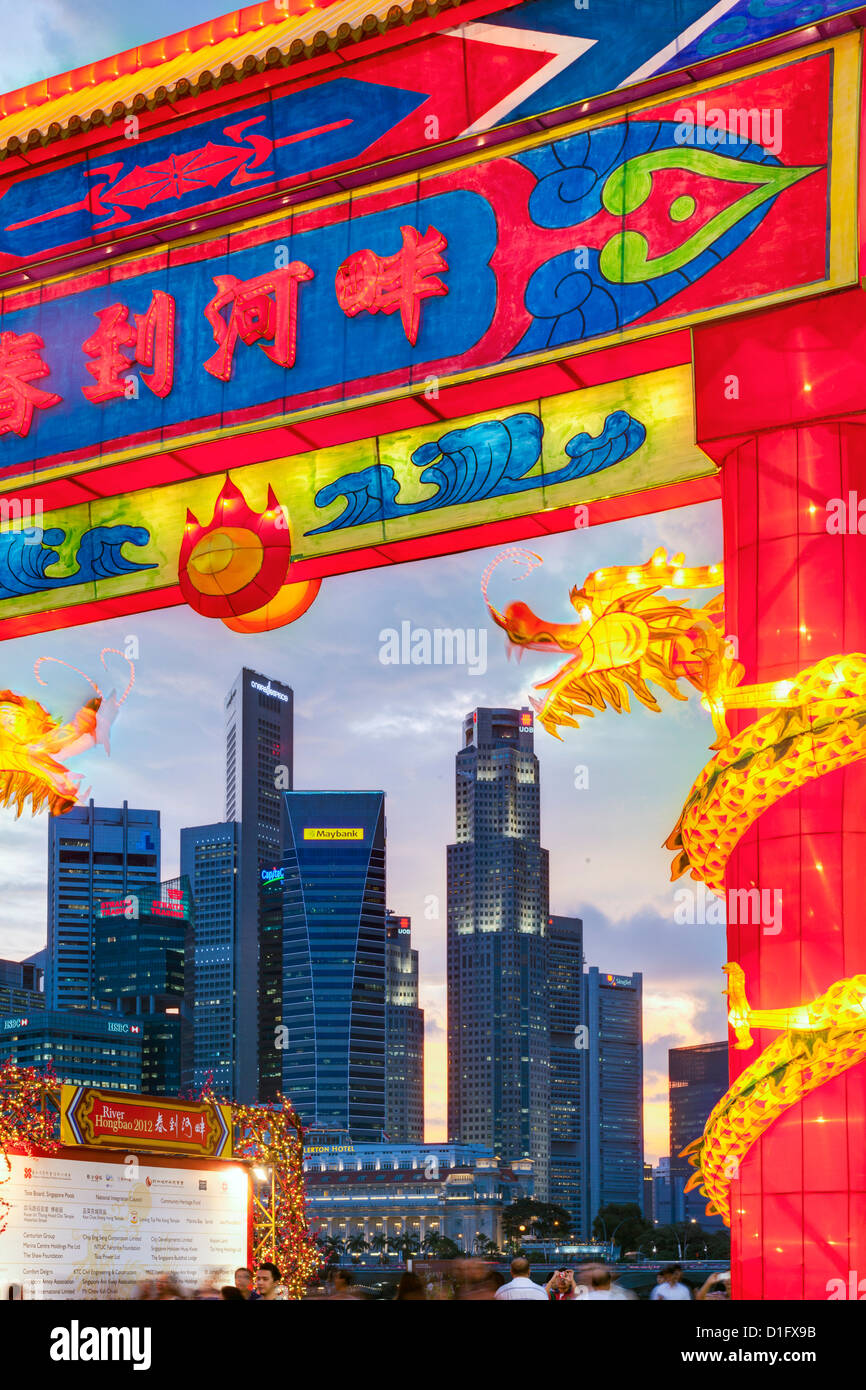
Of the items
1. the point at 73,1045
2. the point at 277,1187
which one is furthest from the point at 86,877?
the point at 277,1187

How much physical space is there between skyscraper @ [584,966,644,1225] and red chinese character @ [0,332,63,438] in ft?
410

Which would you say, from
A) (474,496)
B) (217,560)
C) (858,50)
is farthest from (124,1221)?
(858,50)

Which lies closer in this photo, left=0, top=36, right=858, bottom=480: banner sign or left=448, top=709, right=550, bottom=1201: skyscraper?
left=0, top=36, right=858, bottom=480: banner sign

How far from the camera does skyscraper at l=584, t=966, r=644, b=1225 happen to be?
131 m

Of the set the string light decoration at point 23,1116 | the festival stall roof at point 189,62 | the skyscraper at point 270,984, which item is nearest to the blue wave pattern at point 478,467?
the festival stall roof at point 189,62

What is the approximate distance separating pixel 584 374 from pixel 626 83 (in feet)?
5.09

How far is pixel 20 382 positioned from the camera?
32.7 feet

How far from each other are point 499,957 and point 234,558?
125m

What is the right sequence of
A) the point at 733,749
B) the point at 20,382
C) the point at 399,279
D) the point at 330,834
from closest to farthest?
the point at 733,749 → the point at 399,279 → the point at 20,382 → the point at 330,834

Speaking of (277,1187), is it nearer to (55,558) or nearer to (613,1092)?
(55,558)

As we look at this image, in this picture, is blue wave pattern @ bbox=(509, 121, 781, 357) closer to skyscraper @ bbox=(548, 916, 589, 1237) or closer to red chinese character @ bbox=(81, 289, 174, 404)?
red chinese character @ bbox=(81, 289, 174, 404)

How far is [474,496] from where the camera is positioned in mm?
8781

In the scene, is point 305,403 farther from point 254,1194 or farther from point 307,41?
point 254,1194

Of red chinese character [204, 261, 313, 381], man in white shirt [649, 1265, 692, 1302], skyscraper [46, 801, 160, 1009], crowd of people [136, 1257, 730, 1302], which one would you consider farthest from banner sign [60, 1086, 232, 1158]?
skyscraper [46, 801, 160, 1009]
